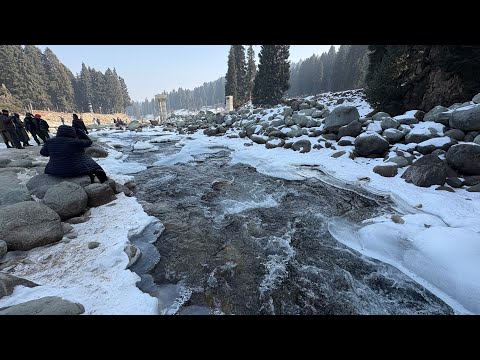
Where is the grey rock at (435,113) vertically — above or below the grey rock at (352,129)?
above

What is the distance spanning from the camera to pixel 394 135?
7973 mm

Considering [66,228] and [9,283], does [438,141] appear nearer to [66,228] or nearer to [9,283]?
[66,228]

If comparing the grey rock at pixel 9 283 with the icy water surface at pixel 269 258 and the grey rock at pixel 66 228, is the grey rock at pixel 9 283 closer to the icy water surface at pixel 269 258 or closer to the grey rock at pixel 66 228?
the grey rock at pixel 66 228

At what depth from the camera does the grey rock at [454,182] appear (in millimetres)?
5289

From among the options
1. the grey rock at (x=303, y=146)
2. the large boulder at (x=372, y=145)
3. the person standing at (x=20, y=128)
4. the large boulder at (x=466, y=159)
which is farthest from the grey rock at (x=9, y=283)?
the person standing at (x=20, y=128)

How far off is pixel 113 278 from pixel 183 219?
2.03m

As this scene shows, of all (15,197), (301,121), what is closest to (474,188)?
(301,121)

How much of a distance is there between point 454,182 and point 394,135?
123 inches

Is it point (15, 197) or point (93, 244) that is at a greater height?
point (15, 197)

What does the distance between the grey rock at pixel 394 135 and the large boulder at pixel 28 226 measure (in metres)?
9.58

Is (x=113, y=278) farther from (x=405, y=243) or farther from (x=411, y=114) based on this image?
(x=411, y=114)

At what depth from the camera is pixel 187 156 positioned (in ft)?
36.3
